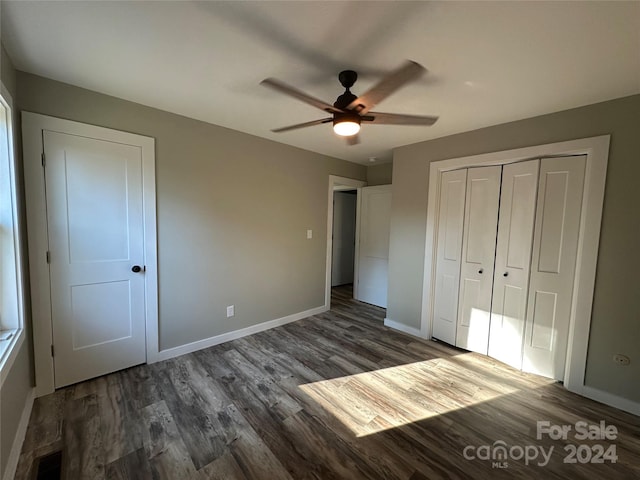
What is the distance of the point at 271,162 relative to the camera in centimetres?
335

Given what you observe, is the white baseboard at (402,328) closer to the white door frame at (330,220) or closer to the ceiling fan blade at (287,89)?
the white door frame at (330,220)

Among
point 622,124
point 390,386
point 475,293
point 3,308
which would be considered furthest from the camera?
point 475,293

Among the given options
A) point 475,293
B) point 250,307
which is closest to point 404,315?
point 475,293

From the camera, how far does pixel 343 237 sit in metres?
5.88

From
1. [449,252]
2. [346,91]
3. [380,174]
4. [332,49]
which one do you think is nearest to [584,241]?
[449,252]

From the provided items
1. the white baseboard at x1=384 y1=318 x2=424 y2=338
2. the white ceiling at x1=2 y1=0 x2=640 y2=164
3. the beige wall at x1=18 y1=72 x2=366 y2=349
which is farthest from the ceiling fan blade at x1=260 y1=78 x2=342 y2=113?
the white baseboard at x1=384 y1=318 x2=424 y2=338

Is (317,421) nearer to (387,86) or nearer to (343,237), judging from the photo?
(387,86)

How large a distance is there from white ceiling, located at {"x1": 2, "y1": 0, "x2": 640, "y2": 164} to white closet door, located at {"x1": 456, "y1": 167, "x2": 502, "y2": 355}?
0.75m

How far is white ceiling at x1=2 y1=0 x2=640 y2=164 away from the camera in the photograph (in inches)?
50.8

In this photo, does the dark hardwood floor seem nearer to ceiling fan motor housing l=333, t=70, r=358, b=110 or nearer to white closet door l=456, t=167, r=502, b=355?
white closet door l=456, t=167, r=502, b=355

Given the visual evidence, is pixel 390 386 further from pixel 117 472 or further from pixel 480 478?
pixel 117 472

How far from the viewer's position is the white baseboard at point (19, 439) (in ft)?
4.63

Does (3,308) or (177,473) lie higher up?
(3,308)

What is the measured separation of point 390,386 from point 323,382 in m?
0.59
